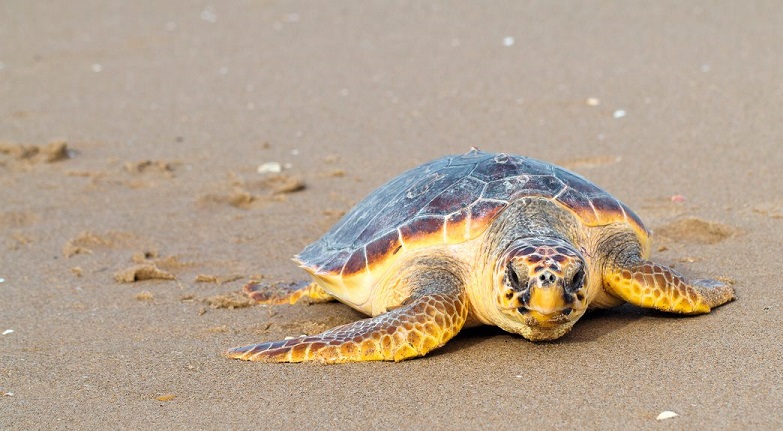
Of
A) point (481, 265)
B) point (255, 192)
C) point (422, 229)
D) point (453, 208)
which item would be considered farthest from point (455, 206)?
point (255, 192)

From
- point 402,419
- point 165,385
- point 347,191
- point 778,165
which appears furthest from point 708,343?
point 347,191

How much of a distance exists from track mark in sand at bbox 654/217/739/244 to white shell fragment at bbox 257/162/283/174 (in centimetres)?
271

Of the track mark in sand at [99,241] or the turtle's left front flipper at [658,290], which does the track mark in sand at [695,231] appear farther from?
the track mark in sand at [99,241]

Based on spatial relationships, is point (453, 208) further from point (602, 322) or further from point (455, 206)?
point (602, 322)

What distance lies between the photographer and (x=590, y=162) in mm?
6059

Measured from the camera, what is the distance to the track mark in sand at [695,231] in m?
4.64

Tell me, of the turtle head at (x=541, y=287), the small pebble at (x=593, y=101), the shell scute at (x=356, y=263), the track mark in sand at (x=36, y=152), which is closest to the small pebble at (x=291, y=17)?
the track mark in sand at (x=36, y=152)

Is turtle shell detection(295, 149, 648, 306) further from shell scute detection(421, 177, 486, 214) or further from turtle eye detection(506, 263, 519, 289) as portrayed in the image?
turtle eye detection(506, 263, 519, 289)

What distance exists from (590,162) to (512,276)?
300cm

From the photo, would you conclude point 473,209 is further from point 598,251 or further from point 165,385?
point 165,385

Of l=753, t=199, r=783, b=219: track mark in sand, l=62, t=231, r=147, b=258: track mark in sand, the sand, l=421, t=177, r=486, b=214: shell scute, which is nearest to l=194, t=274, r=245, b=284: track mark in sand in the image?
the sand

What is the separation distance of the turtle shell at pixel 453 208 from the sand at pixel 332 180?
14.7 inches

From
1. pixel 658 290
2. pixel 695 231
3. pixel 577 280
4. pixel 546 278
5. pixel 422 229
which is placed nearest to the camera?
pixel 546 278

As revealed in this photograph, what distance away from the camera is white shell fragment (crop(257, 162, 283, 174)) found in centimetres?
641
